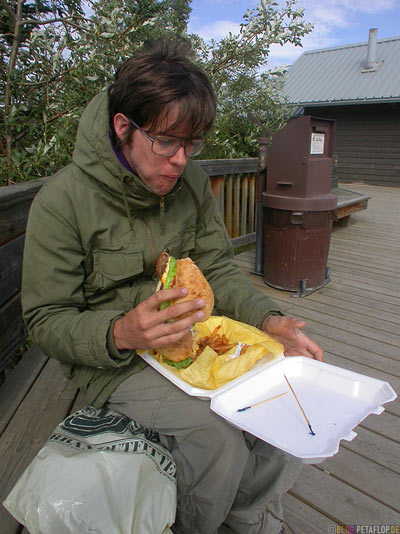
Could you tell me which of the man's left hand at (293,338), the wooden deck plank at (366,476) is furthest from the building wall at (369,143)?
the man's left hand at (293,338)

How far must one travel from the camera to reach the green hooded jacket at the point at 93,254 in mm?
1288

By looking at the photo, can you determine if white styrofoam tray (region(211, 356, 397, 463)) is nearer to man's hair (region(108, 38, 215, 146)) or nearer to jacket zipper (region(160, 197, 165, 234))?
jacket zipper (region(160, 197, 165, 234))

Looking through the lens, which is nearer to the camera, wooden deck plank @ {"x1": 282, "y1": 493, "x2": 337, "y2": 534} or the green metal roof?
wooden deck plank @ {"x1": 282, "y1": 493, "x2": 337, "y2": 534}

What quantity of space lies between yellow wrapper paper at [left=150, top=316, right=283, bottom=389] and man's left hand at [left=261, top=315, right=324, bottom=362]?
61 millimetres

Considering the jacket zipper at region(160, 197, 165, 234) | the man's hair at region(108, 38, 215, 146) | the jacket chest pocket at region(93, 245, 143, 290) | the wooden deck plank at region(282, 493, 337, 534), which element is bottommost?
the wooden deck plank at region(282, 493, 337, 534)

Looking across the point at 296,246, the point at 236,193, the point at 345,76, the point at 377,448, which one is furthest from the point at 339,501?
the point at 345,76

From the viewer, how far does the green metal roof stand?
13.8 meters

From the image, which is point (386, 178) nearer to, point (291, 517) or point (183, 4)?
point (183, 4)

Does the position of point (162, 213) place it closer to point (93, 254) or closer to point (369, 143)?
point (93, 254)

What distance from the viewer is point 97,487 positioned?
1058 mm

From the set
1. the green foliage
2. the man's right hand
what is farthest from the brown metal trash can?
the man's right hand

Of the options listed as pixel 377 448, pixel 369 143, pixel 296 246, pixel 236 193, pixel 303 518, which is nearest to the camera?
pixel 303 518

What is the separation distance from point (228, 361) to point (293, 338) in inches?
11.6

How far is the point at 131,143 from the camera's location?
4.67ft
